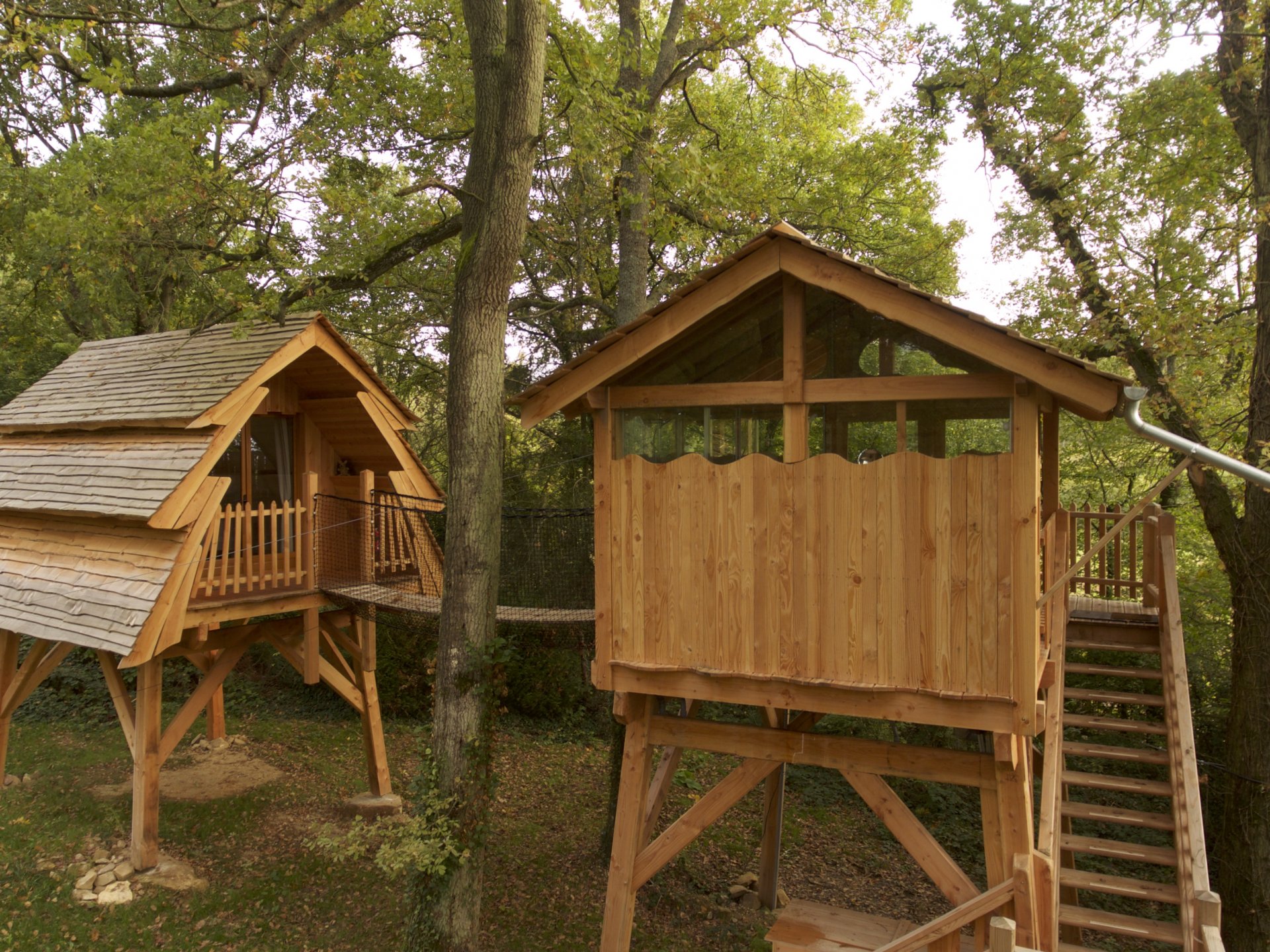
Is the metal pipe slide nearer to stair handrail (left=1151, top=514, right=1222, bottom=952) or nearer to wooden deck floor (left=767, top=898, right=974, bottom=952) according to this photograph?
stair handrail (left=1151, top=514, right=1222, bottom=952)

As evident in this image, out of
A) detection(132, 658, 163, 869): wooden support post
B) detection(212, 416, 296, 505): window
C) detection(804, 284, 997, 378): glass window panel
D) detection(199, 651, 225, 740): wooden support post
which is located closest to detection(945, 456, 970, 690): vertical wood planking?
detection(804, 284, 997, 378): glass window panel

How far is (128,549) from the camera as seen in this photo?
29.2 ft

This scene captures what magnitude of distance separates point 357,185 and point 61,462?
22.0 feet

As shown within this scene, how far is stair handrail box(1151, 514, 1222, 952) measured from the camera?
4.55 m

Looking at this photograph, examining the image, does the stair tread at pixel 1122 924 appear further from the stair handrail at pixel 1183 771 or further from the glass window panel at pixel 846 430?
the glass window panel at pixel 846 430

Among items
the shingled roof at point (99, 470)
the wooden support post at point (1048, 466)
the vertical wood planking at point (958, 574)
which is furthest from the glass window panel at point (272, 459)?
the wooden support post at point (1048, 466)

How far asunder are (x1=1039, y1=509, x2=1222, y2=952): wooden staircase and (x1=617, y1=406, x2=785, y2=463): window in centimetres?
304

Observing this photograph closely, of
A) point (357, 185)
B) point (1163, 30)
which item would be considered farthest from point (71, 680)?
point (1163, 30)

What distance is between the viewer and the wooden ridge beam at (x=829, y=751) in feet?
19.4

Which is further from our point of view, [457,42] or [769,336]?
[457,42]

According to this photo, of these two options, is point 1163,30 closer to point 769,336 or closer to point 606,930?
point 769,336

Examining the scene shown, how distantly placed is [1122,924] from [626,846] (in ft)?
12.0

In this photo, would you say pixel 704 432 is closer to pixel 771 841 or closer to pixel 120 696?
pixel 771 841

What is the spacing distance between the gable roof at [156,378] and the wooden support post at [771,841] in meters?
6.56
